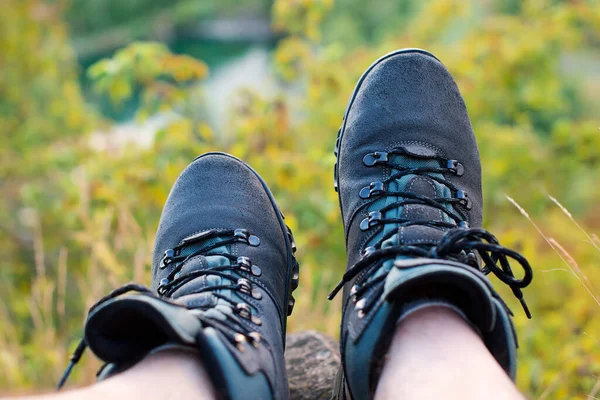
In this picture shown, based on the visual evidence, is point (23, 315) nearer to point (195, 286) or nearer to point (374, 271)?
point (195, 286)

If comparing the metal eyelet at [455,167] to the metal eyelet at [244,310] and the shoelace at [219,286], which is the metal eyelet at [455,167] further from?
the metal eyelet at [244,310]

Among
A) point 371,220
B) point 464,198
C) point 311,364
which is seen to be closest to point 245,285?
point 371,220

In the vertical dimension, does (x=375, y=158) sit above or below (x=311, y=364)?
above

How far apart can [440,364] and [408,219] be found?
0.39 metres

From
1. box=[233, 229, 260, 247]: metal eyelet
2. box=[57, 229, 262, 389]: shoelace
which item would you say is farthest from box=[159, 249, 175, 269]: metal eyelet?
box=[233, 229, 260, 247]: metal eyelet

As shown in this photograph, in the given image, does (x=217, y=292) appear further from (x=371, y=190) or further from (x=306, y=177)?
(x=306, y=177)

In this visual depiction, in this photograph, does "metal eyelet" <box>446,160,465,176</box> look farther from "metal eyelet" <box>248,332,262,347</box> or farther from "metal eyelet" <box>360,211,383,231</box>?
"metal eyelet" <box>248,332,262,347</box>

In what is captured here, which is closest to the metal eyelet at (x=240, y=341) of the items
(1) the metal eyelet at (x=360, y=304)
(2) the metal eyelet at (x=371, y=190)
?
(1) the metal eyelet at (x=360, y=304)

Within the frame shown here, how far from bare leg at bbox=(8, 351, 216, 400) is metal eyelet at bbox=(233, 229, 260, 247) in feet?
1.49

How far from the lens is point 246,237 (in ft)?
4.25

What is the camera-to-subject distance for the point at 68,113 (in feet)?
20.5

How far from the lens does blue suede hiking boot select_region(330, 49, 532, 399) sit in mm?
891

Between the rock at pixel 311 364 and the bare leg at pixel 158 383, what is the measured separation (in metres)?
0.59

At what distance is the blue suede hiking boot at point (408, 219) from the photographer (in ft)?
2.92
